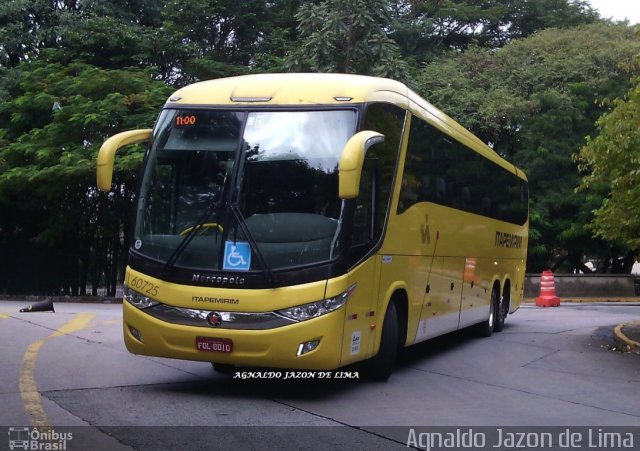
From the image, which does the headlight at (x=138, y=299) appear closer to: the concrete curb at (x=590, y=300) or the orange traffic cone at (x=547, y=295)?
the orange traffic cone at (x=547, y=295)

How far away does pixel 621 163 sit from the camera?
39.8 ft

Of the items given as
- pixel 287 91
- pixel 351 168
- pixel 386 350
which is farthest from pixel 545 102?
pixel 351 168

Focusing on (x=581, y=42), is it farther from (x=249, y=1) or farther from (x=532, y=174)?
(x=249, y=1)

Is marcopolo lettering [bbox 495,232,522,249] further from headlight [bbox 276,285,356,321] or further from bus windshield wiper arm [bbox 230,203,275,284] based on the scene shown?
bus windshield wiper arm [bbox 230,203,275,284]

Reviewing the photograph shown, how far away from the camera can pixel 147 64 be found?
27188mm

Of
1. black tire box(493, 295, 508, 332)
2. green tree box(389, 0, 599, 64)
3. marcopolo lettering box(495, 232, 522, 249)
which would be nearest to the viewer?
marcopolo lettering box(495, 232, 522, 249)

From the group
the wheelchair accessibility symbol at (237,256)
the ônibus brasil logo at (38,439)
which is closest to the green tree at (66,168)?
the wheelchair accessibility symbol at (237,256)

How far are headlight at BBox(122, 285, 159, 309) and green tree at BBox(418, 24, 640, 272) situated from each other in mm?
21160

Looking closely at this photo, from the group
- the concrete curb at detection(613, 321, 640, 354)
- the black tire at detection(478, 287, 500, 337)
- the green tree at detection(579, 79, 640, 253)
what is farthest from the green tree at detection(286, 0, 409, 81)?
the concrete curb at detection(613, 321, 640, 354)

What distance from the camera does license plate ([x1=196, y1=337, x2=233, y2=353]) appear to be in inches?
309

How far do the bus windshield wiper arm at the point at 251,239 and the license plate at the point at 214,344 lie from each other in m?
0.80

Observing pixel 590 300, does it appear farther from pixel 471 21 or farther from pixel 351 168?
pixel 351 168

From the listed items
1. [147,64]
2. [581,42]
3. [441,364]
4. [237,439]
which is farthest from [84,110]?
[581,42]

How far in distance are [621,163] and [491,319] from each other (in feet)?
14.6
